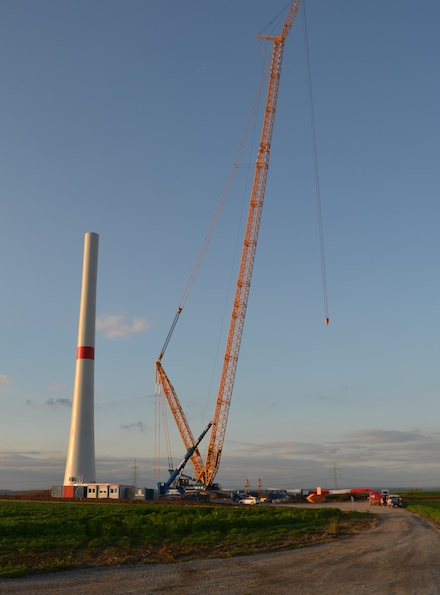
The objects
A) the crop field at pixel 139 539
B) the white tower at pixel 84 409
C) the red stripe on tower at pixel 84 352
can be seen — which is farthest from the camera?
the red stripe on tower at pixel 84 352

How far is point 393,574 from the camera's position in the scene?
27125 millimetres

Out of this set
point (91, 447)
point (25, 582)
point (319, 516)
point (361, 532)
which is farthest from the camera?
point (91, 447)

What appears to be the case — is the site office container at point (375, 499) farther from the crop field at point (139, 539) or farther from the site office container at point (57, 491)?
the site office container at point (57, 491)

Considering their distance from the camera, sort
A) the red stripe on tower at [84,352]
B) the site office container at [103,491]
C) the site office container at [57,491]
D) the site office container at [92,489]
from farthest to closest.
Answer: the site office container at [57,491], the red stripe on tower at [84,352], the site office container at [92,489], the site office container at [103,491]

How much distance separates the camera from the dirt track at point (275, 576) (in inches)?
941

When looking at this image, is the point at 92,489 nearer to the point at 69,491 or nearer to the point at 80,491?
the point at 80,491

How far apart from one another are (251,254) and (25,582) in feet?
289

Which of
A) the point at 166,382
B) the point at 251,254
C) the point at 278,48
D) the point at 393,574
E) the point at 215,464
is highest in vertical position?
the point at 278,48

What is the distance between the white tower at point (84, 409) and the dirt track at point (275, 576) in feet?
245

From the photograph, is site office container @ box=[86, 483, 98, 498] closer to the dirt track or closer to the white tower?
the white tower

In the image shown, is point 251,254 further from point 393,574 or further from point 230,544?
point 393,574

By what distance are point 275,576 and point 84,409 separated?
82.4 m

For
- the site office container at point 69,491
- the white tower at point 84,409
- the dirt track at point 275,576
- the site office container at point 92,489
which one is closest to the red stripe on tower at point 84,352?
the white tower at point 84,409

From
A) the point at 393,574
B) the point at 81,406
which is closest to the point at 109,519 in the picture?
the point at 393,574
